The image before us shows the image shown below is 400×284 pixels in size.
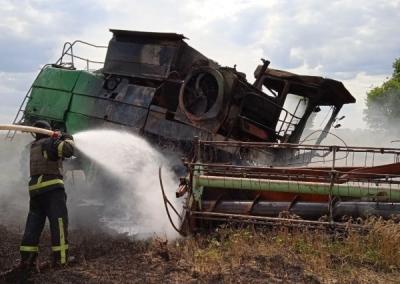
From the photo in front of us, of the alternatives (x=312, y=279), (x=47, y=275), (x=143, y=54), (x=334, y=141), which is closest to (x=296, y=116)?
(x=334, y=141)

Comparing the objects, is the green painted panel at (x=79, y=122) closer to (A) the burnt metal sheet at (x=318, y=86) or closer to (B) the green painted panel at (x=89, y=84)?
(B) the green painted panel at (x=89, y=84)

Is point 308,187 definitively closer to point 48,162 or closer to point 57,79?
point 48,162

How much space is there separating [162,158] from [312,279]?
190 inches

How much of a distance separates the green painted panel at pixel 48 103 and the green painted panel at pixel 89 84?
0.92 ft

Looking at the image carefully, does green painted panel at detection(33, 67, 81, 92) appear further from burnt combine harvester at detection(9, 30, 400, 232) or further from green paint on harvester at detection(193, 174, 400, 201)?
green paint on harvester at detection(193, 174, 400, 201)

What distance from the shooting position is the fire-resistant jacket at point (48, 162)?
5.50 meters

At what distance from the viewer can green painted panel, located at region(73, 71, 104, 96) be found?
32.4ft

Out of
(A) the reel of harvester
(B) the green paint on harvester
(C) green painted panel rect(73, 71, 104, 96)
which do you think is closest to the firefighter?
(A) the reel of harvester

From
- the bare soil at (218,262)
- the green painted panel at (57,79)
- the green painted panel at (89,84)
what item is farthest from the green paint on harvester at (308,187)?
the green painted panel at (57,79)

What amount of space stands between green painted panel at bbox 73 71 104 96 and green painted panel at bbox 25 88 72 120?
0.28 metres

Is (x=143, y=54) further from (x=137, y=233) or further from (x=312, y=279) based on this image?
(x=312, y=279)

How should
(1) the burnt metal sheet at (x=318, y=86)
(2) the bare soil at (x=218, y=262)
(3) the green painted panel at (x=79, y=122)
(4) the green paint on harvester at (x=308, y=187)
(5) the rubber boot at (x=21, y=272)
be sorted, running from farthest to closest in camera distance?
(3) the green painted panel at (x=79, y=122), (1) the burnt metal sheet at (x=318, y=86), (4) the green paint on harvester at (x=308, y=187), (5) the rubber boot at (x=21, y=272), (2) the bare soil at (x=218, y=262)

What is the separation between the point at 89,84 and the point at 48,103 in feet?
3.65

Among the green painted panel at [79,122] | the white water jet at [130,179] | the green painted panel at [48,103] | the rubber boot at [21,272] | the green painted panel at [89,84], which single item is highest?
the green painted panel at [89,84]
